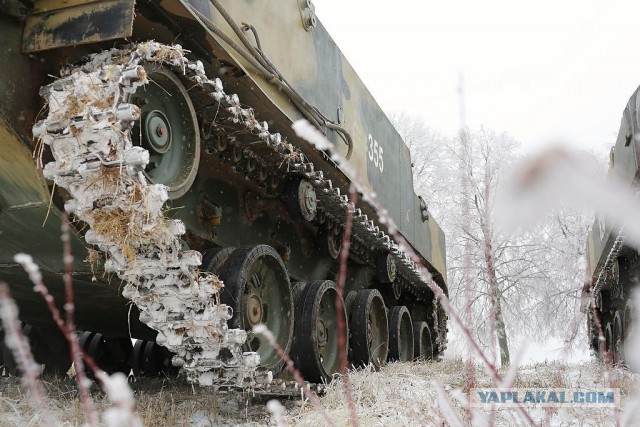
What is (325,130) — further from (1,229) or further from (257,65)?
(1,229)

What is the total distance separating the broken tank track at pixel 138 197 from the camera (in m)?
2.88

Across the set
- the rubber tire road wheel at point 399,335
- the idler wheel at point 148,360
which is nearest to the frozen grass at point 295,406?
the idler wheel at point 148,360

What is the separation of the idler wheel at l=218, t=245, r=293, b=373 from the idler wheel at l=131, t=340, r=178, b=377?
285 cm

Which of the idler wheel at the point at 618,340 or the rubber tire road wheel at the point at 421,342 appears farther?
the rubber tire road wheel at the point at 421,342

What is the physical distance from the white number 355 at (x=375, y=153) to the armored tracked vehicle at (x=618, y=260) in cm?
238

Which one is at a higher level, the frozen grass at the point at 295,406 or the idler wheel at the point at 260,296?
the idler wheel at the point at 260,296

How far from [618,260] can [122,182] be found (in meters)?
7.69

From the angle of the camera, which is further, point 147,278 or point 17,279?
point 17,279

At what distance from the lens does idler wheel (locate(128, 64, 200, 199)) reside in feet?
10.9

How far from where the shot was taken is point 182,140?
354cm

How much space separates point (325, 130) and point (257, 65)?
1.36 meters

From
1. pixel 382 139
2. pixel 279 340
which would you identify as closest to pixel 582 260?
pixel 279 340

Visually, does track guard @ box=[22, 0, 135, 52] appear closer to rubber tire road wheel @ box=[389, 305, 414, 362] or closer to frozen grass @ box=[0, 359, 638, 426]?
frozen grass @ box=[0, 359, 638, 426]

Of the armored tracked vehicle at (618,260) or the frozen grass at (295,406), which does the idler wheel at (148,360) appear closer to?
the frozen grass at (295,406)
